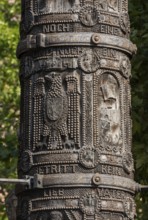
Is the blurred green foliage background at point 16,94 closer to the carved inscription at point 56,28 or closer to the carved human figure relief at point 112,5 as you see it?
the carved human figure relief at point 112,5

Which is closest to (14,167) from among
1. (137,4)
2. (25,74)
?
(137,4)

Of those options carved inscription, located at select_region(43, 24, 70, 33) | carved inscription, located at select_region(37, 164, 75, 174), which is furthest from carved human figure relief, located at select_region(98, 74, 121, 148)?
carved inscription, located at select_region(43, 24, 70, 33)

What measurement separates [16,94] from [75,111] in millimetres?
19073

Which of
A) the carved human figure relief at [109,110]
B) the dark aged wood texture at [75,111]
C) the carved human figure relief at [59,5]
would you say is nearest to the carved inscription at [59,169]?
the dark aged wood texture at [75,111]

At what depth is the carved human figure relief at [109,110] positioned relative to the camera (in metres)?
8.08

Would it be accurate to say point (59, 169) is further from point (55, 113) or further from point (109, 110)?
point (109, 110)

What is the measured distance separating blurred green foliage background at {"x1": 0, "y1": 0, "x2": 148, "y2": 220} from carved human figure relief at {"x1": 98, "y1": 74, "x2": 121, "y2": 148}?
17.7 ft

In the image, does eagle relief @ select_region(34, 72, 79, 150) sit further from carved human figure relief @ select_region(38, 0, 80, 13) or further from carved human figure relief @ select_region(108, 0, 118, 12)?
carved human figure relief @ select_region(108, 0, 118, 12)

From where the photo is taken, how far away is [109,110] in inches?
322

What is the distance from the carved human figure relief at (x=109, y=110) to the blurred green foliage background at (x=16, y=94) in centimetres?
539

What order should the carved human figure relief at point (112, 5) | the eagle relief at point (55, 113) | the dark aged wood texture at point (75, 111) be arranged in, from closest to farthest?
the dark aged wood texture at point (75, 111) < the eagle relief at point (55, 113) < the carved human figure relief at point (112, 5)

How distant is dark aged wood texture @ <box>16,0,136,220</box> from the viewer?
311 inches

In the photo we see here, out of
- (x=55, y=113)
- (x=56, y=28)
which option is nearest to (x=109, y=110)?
(x=55, y=113)

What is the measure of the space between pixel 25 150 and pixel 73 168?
43cm
